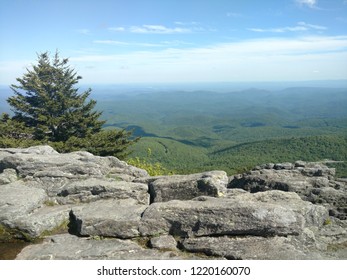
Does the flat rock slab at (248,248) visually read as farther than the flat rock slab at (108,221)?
No

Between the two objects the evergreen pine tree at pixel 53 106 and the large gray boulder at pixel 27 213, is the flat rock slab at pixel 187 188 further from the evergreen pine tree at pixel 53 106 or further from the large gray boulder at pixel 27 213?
the evergreen pine tree at pixel 53 106

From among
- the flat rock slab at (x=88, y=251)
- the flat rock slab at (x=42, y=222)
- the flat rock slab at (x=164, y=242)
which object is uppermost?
the flat rock slab at (x=42, y=222)

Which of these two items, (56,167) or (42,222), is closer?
(42,222)

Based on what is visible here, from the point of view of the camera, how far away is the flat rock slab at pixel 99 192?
46.8 ft

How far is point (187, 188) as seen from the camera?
46.9ft

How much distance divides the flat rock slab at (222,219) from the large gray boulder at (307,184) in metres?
4.17

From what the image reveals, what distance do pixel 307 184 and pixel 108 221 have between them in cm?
1169

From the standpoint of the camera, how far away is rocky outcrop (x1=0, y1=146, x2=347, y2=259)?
1109 centimetres

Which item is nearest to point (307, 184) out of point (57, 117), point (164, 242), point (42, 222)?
point (164, 242)

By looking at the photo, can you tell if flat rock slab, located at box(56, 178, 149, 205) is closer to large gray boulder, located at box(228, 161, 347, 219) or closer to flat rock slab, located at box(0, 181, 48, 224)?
flat rock slab, located at box(0, 181, 48, 224)

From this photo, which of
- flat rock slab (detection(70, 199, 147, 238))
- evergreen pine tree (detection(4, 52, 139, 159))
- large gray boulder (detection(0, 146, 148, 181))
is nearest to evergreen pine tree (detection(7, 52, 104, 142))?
evergreen pine tree (detection(4, 52, 139, 159))

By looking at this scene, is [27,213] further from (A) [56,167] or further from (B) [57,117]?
(B) [57,117]

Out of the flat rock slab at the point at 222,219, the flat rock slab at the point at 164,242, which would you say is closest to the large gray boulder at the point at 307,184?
the flat rock slab at the point at 222,219

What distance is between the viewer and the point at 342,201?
51.2ft
